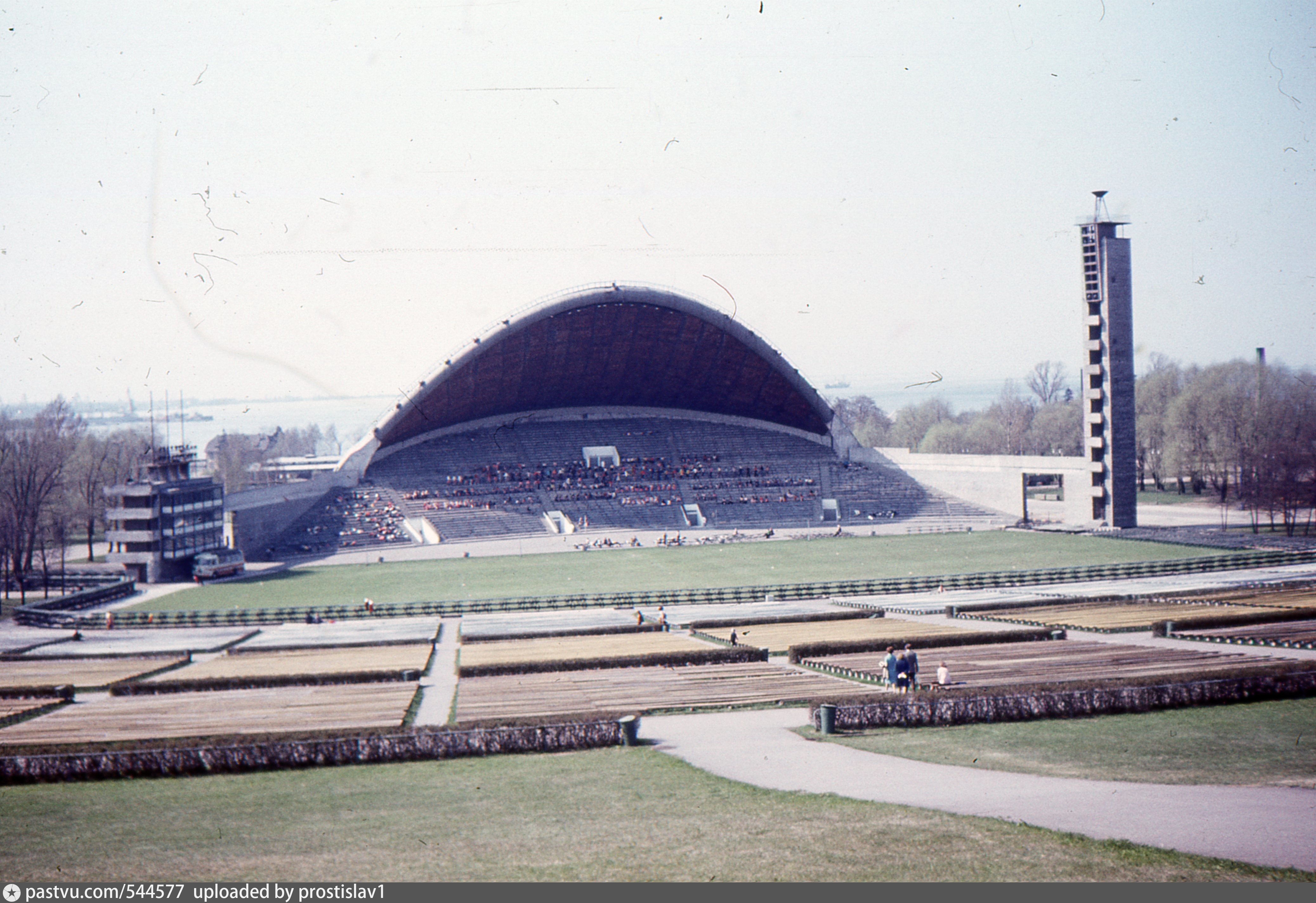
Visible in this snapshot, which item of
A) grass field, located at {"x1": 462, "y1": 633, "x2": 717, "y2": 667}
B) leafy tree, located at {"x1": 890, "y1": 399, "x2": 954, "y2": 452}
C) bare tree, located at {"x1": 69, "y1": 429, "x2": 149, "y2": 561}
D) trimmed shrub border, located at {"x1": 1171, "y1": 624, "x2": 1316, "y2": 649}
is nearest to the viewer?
trimmed shrub border, located at {"x1": 1171, "y1": 624, "x2": 1316, "y2": 649}

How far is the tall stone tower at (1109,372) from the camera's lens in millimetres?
70125

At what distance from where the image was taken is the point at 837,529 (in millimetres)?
77812

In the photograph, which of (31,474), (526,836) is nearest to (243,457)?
(31,474)

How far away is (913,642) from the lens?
94.5ft

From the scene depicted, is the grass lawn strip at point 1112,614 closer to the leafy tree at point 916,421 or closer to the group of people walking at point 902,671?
the group of people walking at point 902,671

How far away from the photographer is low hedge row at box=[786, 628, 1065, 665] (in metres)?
28.7

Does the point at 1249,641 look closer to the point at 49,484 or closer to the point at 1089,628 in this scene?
the point at 1089,628

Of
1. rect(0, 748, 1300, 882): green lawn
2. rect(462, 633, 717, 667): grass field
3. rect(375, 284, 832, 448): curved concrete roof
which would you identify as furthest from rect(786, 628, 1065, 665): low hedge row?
rect(375, 284, 832, 448): curved concrete roof

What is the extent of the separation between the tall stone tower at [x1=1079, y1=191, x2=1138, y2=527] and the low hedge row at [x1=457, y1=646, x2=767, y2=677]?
50575 mm

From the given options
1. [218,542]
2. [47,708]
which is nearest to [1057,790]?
[47,708]

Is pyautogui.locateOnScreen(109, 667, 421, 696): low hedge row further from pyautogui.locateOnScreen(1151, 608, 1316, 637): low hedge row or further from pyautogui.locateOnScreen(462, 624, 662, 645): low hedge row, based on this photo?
pyautogui.locateOnScreen(1151, 608, 1316, 637): low hedge row

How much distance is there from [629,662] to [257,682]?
9.97 m

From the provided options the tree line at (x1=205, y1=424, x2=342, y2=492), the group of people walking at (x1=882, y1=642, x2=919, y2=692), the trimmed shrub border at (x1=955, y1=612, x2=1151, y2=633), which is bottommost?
the trimmed shrub border at (x1=955, y1=612, x2=1151, y2=633)

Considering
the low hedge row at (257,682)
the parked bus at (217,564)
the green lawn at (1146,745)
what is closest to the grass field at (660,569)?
the parked bus at (217,564)
